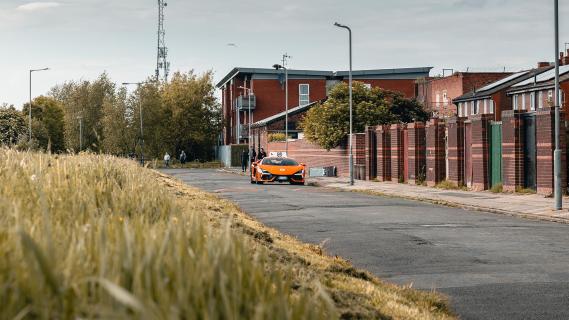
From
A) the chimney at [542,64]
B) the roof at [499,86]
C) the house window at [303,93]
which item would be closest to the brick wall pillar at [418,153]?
the roof at [499,86]

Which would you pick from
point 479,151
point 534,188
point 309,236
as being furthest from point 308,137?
point 309,236

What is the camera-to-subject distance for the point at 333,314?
280 cm

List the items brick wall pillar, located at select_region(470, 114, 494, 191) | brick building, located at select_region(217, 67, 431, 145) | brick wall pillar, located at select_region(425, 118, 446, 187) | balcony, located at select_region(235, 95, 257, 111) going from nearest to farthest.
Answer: brick wall pillar, located at select_region(470, 114, 494, 191)
brick wall pillar, located at select_region(425, 118, 446, 187)
balcony, located at select_region(235, 95, 257, 111)
brick building, located at select_region(217, 67, 431, 145)

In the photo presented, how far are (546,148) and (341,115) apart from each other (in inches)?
945

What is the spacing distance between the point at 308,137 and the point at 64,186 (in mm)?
45964

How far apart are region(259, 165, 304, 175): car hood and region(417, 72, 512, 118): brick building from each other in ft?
130

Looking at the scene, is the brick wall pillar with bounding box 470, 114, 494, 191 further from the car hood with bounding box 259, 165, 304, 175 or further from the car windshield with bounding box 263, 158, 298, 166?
the car windshield with bounding box 263, 158, 298, 166

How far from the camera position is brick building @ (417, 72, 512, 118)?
8100cm

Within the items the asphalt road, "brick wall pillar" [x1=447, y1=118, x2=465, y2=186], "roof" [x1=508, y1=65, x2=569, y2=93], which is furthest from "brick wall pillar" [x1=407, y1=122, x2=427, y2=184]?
"roof" [x1=508, y1=65, x2=569, y2=93]

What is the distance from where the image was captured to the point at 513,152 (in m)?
28.1

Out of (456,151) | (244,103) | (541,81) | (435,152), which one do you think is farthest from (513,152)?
(244,103)

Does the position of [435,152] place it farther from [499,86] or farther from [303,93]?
[303,93]

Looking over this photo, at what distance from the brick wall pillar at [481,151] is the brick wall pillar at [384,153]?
10.4 m

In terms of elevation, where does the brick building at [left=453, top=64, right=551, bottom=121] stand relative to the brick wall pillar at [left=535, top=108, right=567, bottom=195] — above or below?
above
